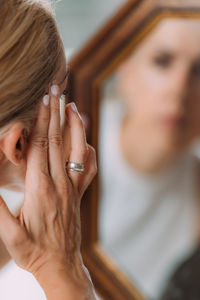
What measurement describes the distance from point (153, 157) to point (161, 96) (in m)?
0.16

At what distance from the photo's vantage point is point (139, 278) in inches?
44.9

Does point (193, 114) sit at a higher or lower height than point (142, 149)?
higher

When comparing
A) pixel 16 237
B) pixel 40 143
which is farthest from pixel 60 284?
pixel 40 143

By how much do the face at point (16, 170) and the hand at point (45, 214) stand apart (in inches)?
1.2

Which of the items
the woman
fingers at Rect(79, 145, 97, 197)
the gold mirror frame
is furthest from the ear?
the gold mirror frame

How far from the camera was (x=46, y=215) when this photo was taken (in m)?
0.61

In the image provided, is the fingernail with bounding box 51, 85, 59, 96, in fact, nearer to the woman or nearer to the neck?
the woman

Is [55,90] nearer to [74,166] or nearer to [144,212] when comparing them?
[74,166]

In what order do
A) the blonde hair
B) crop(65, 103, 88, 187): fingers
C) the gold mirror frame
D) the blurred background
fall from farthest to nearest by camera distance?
the blurred background, the gold mirror frame, crop(65, 103, 88, 187): fingers, the blonde hair

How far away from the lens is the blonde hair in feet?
1.76

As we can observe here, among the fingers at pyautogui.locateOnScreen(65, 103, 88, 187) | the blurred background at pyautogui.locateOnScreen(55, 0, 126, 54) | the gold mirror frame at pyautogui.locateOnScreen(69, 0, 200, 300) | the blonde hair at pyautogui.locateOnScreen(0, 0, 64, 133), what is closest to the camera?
the blonde hair at pyautogui.locateOnScreen(0, 0, 64, 133)

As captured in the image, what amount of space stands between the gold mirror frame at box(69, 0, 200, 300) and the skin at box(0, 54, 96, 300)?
0.43 m

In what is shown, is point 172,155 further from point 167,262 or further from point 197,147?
point 167,262

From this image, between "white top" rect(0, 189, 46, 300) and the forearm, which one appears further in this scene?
"white top" rect(0, 189, 46, 300)
